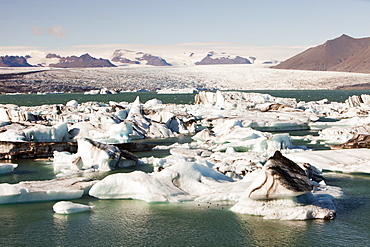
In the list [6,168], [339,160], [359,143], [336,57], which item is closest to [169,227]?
[6,168]

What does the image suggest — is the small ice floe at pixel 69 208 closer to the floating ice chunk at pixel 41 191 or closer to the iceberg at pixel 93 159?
the floating ice chunk at pixel 41 191

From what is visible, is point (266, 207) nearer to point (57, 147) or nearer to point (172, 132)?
point (57, 147)

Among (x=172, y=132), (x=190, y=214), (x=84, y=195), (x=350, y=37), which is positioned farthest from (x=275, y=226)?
(x=350, y=37)

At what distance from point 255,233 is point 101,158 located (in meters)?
5.68

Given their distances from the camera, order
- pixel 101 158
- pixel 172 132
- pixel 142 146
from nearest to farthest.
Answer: pixel 101 158, pixel 142 146, pixel 172 132

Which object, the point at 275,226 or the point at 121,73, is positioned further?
the point at 121,73

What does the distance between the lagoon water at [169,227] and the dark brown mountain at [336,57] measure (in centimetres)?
12544

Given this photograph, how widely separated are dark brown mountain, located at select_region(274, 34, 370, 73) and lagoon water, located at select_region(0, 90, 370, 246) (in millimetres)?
125441

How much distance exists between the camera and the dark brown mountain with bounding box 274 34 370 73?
13125 cm

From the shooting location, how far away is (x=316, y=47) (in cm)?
17350

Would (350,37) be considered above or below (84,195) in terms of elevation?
above

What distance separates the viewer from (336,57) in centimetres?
16125

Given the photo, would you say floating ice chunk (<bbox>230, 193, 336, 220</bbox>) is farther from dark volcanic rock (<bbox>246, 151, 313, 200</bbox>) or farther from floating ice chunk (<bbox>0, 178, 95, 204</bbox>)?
floating ice chunk (<bbox>0, 178, 95, 204</bbox>)

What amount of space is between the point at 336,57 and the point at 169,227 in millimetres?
167062
